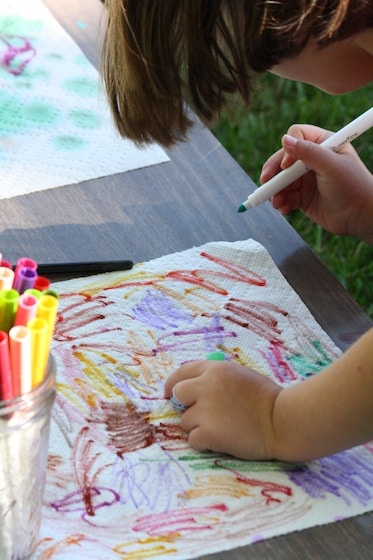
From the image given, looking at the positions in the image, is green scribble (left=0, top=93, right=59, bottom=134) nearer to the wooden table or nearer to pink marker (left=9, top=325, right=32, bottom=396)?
the wooden table

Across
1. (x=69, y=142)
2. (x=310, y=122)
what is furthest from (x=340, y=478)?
(x=310, y=122)

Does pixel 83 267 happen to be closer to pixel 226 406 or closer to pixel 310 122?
pixel 226 406

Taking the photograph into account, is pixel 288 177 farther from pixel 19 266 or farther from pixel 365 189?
pixel 19 266

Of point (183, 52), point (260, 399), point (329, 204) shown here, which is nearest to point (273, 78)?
point (329, 204)

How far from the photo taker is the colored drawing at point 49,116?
94cm

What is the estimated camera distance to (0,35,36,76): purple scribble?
1.07 meters

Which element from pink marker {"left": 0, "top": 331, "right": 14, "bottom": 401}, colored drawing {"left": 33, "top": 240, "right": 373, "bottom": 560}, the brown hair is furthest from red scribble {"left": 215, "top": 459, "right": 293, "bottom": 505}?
the brown hair

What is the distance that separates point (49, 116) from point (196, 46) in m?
0.30

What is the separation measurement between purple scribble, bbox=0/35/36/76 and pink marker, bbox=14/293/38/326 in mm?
622

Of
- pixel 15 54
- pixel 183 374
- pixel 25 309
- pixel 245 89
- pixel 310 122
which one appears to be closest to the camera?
pixel 25 309

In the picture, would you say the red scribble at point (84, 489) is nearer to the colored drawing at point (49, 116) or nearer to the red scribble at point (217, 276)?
the red scribble at point (217, 276)

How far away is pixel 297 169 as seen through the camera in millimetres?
916

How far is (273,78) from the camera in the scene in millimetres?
2139

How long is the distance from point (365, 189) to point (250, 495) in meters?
0.42
